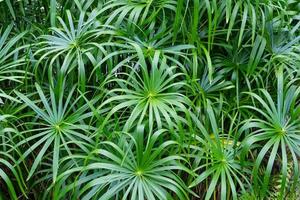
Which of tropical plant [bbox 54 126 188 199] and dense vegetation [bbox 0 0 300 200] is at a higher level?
dense vegetation [bbox 0 0 300 200]

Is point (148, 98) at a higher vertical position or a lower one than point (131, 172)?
higher

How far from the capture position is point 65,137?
75.9 inches

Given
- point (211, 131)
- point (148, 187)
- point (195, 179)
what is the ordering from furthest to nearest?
point (211, 131) < point (195, 179) < point (148, 187)

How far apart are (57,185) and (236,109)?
78cm

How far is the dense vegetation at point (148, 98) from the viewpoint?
1.81 metres

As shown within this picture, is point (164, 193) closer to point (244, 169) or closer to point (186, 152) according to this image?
point (186, 152)

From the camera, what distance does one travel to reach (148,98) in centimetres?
183

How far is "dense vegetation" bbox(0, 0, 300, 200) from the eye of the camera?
71.2 inches

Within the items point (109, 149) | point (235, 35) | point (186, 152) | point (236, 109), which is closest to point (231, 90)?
point (236, 109)

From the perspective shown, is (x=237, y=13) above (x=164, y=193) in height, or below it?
above

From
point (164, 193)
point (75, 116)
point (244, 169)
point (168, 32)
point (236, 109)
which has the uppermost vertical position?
point (168, 32)

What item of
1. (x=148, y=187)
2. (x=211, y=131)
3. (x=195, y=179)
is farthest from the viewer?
(x=211, y=131)

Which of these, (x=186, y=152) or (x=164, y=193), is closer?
(x=164, y=193)

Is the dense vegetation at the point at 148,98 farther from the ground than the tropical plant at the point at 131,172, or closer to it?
farther from the ground
